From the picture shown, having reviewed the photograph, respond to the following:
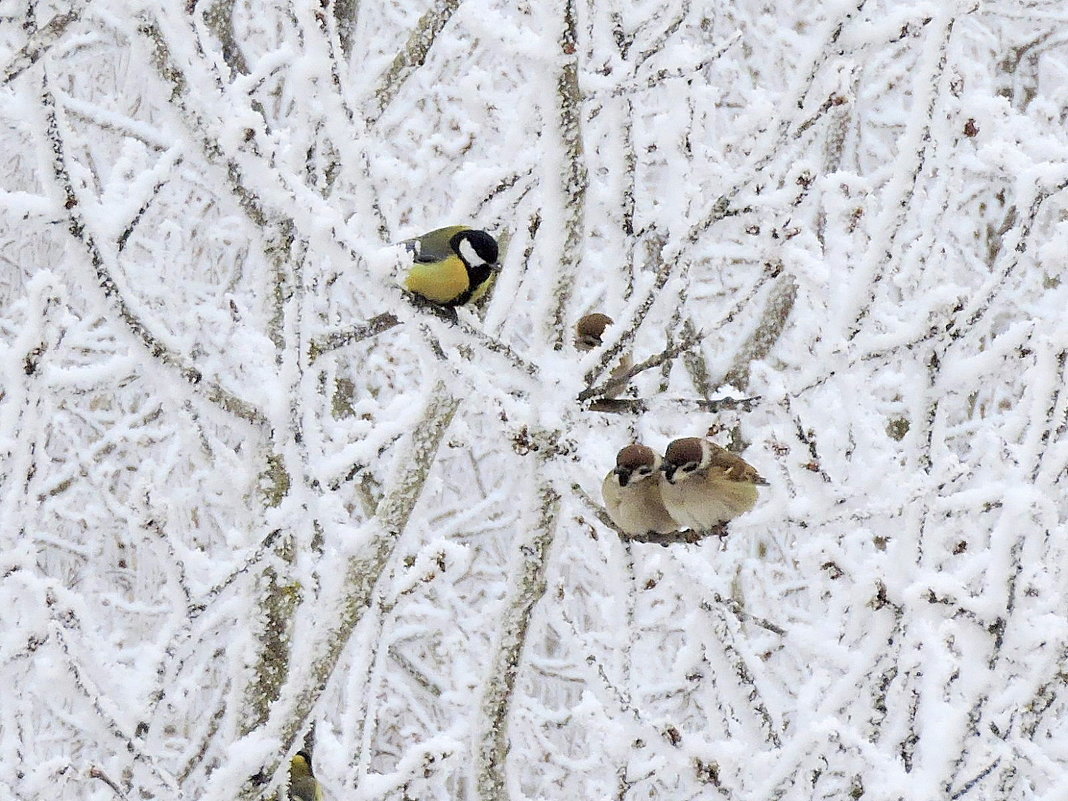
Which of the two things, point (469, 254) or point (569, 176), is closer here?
point (569, 176)

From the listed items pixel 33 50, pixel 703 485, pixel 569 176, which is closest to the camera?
pixel 33 50

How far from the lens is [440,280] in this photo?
2514mm

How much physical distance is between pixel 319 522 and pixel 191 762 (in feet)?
3.43

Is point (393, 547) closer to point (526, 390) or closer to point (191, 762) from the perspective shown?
point (526, 390)

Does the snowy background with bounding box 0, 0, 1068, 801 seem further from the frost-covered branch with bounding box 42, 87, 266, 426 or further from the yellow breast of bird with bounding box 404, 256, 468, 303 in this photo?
the yellow breast of bird with bounding box 404, 256, 468, 303

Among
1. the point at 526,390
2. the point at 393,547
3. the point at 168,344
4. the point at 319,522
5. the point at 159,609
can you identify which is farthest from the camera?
the point at 159,609

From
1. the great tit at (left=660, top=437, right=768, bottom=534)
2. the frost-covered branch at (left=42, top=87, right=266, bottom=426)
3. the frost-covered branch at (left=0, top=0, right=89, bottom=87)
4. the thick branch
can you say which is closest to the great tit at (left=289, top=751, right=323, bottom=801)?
the thick branch

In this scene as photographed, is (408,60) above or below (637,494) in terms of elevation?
above

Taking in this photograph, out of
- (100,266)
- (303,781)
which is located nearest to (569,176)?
(100,266)

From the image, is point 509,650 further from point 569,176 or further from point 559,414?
point 569,176

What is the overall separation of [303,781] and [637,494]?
1422mm

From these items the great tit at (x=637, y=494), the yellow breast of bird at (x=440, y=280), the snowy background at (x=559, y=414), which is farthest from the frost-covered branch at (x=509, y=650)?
the yellow breast of bird at (x=440, y=280)

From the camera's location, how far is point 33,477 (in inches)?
125

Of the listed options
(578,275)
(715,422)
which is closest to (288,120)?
(715,422)
